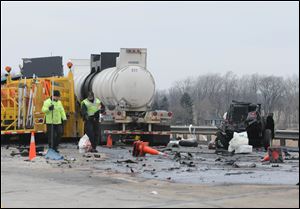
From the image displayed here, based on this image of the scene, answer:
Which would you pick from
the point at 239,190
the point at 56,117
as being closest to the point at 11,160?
the point at 56,117

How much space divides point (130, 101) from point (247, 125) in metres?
4.38

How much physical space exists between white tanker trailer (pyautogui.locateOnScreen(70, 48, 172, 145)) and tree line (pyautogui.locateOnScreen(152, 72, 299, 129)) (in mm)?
29794

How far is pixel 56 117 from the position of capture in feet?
51.6

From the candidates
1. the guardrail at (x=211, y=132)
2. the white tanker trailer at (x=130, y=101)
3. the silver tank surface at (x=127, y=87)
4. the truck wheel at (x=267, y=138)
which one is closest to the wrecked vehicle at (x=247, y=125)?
the truck wheel at (x=267, y=138)

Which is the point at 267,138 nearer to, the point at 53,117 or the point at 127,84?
the point at 127,84

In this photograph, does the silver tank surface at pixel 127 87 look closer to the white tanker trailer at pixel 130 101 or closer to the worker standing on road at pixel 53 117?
the white tanker trailer at pixel 130 101

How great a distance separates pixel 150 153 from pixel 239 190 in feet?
22.8

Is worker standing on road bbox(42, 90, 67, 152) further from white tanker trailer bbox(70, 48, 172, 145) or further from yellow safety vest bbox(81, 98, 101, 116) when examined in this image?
white tanker trailer bbox(70, 48, 172, 145)

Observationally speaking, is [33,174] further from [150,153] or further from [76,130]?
[76,130]

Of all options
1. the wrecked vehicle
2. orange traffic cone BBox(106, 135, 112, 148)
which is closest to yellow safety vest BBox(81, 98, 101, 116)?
orange traffic cone BBox(106, 135, 112, 148)

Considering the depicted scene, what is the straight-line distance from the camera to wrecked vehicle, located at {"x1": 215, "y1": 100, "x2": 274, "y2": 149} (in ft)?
63.6

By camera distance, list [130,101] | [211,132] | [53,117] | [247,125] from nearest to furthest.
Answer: [53,117]
[247,125]
[130,101]
[211,132]

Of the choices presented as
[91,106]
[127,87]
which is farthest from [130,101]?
[91,106]

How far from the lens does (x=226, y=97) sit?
79625mm
